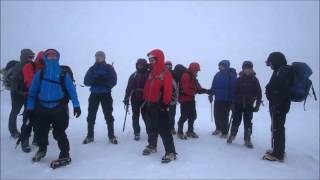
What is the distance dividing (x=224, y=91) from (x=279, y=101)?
2.81m

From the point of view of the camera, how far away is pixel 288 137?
12789 mm

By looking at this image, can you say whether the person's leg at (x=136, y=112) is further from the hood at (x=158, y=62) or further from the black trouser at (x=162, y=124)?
the hood at (x=158, y=62)

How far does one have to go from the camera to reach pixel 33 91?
24.7ft

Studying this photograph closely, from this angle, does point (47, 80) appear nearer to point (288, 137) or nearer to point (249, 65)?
point (249, 65)

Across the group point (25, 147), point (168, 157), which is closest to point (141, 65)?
point (168, 157)

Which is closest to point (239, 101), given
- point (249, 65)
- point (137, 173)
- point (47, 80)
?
point (249, 65)

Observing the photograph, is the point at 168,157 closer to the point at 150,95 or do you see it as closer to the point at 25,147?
the point at 150,95

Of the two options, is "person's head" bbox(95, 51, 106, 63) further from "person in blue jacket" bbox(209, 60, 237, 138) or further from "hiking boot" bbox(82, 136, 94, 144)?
"person in blue jacket" bbox(209, 60, 237, 138)

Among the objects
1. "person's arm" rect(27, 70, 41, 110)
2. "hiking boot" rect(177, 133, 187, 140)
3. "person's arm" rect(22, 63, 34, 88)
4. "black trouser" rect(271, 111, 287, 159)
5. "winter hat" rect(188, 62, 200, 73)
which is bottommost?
"hiking boot" rect(177, 133, 187, 140)

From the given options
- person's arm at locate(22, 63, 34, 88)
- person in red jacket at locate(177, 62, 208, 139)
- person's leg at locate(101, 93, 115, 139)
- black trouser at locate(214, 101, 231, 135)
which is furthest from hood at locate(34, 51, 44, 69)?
black trouser at locate(214, 101, 231, 135)

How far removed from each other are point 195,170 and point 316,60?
50912 mm

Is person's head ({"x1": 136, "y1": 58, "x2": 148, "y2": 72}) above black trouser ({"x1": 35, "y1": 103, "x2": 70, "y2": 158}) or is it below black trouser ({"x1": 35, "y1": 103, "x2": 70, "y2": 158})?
above

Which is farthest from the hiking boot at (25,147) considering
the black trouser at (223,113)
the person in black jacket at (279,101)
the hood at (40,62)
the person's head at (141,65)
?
the person in black jacket at (279,101)

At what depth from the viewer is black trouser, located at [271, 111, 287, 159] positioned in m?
8.45
